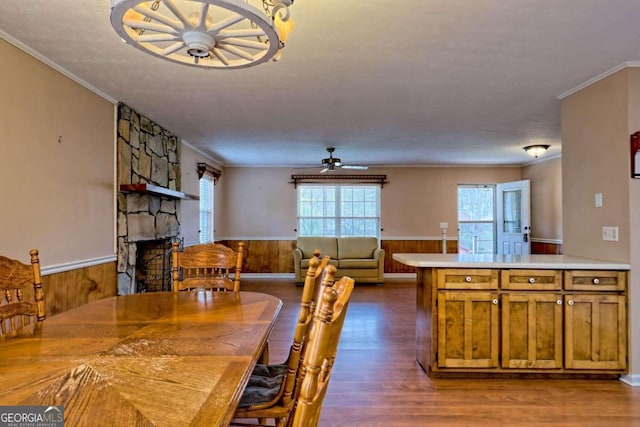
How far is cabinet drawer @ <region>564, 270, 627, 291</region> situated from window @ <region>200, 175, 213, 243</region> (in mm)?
5492

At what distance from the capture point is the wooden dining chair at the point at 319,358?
77 centimetres

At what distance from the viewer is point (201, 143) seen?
5.65m

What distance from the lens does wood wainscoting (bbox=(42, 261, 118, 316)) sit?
2801 mm

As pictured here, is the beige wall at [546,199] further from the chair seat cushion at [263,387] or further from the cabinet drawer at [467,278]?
the chair seat cushion at [263,387]

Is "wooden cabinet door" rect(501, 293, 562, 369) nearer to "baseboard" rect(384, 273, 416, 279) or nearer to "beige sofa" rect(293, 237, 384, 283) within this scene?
"beige sofa" rect(293, 237, 384, 283)

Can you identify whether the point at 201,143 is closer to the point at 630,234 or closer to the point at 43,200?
the point at 43,200

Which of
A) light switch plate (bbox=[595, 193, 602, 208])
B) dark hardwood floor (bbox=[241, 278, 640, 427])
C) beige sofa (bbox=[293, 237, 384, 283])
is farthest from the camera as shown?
beige sofa (bbox=[293, 237, 384, 283])

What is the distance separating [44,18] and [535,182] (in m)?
7.79

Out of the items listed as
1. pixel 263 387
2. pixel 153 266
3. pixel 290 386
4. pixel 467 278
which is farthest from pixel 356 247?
pixel 290 386

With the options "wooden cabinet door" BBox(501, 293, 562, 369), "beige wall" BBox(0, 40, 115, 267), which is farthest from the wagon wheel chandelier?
"wooden cabinet door" BBox(501, 293, 562, 369)

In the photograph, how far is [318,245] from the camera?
7.36 meters

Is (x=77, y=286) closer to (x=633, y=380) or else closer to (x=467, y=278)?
(x=467, y=278)

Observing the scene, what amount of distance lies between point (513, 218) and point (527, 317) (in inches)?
194

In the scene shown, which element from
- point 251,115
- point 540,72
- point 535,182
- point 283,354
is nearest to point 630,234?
point 540,72
